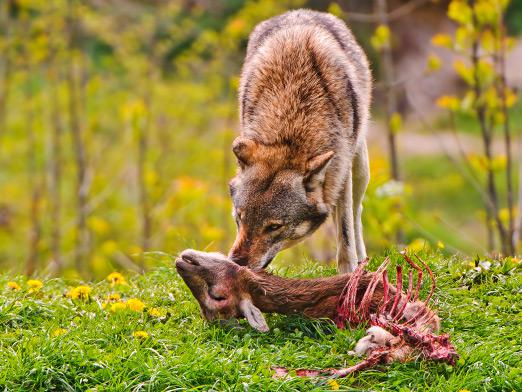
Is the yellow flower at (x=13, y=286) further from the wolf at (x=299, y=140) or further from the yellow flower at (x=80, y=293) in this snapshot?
the wolf at (x=299, y=140)

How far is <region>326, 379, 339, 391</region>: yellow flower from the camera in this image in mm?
4418

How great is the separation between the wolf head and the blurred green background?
5.22 m

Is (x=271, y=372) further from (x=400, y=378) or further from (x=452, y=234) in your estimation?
(x=452, y=234)

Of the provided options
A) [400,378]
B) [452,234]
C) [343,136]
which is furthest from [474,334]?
[452,234]

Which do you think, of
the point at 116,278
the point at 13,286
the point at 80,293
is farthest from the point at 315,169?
the point at 13,286

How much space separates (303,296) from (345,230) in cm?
177

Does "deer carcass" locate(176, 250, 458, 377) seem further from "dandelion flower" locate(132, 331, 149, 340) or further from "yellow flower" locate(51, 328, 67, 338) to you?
"yellow flower" locate(51, 328, 67, 338)

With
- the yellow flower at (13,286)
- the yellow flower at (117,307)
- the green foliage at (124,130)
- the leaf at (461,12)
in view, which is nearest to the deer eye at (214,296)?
the yellow flower at (117,307)

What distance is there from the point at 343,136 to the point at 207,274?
1.92m

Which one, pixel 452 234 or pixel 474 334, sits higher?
pixel 474 334

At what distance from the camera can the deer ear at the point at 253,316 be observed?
4996 millimetres

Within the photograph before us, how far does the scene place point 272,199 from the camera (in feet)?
19.0

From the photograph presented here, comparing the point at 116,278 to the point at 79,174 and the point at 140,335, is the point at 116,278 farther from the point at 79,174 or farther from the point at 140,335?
the point at 79,174

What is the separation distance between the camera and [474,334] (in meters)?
5.15
